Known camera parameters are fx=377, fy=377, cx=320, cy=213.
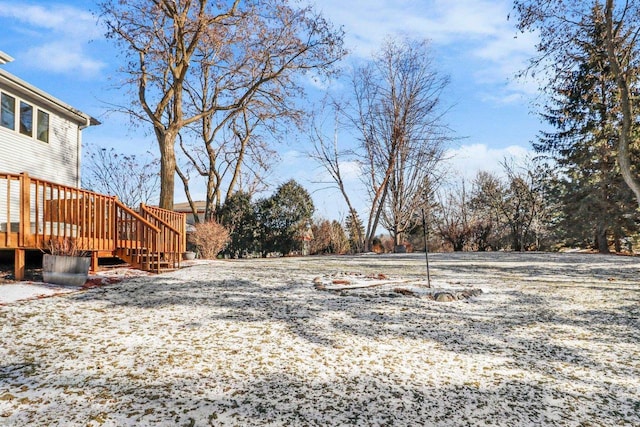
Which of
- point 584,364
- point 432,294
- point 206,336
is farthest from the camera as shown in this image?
point 432,294

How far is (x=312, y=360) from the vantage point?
310 centimetres

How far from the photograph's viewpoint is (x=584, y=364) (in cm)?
327

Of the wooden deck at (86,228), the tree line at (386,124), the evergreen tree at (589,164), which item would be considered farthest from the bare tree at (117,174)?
the evergreen tree at (589,164)

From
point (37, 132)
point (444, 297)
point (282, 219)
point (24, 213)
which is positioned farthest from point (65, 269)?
point (282, 219)

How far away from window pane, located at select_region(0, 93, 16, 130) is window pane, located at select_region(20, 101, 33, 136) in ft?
0.96

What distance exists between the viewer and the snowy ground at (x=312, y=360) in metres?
2.39

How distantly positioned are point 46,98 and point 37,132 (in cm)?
109

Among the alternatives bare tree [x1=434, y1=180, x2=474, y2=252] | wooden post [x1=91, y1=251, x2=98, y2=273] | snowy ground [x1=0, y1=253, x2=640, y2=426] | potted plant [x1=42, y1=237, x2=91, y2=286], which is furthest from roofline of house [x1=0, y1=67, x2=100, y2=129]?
bare tree [x1=434, y1=180, x2=474, y2=252]

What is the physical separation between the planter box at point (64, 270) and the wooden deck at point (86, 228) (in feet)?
1.30

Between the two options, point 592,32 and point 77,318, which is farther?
point 592,32

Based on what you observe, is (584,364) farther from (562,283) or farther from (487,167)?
(487,167)

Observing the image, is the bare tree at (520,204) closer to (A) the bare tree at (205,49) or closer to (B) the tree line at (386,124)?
(B) the tree line at (386,124)

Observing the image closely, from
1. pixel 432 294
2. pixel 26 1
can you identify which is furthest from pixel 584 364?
pixel 26 1

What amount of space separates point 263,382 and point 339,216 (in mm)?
19767
